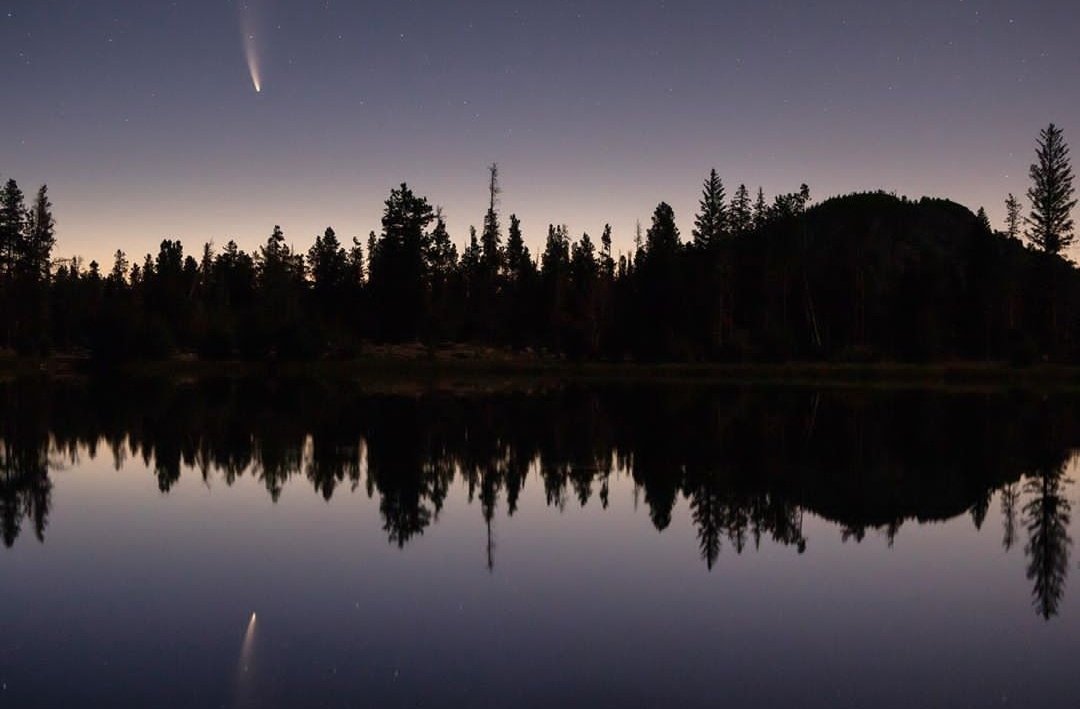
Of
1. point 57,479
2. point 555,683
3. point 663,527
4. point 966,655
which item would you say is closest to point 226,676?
point 555,683

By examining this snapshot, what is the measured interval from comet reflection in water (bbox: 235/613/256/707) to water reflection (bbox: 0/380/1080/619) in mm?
4958

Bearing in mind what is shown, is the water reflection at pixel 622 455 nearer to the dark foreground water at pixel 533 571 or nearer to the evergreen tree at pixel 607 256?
the dark foreground water at pixel 533 571

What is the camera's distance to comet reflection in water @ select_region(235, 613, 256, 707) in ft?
29.7

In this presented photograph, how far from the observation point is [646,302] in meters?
105

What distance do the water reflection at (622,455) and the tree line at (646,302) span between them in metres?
43.7

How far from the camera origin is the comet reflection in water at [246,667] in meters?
9.05

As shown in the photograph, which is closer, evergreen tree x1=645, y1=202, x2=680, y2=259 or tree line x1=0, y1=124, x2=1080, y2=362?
tree line x1=0, y1=124, x2=1080, y2=362

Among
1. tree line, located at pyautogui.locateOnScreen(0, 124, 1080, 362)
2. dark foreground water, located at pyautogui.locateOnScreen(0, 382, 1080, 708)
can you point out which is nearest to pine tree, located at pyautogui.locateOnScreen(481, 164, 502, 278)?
tree line, located at pyautogui.locateOnScreen(0, 124, 1080, 362)

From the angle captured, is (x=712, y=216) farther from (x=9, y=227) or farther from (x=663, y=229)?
(x=9, y=227)

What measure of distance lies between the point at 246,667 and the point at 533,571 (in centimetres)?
548

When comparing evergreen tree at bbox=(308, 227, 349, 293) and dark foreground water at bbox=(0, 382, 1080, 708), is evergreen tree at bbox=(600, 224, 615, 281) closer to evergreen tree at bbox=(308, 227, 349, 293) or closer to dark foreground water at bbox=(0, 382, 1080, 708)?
evergreen tree at bbox=(308, 227, 349, 293)

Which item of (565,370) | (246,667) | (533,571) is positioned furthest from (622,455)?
(565,370)

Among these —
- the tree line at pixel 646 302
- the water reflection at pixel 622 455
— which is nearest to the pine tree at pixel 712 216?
the tree line at pixel 646 302

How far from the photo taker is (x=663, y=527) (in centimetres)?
1805
